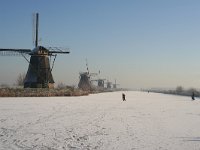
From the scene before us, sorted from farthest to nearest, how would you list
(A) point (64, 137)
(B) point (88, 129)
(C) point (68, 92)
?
(C) point (68, 92) → (B) point (88, 129) → (A) point (64, 137)

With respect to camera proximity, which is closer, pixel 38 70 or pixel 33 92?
pixel 33 92

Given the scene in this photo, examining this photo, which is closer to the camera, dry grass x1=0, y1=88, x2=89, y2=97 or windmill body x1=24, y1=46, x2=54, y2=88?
dry grass x1=0, y1=88, x2=89, y2=97

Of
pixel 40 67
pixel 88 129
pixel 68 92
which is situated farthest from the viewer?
pixel 68 92

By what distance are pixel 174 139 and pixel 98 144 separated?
301cm

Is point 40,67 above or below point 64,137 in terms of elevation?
above

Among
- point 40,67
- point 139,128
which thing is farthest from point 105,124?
point 40,67

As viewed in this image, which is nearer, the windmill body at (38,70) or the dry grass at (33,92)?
the dry grass at (33,92)

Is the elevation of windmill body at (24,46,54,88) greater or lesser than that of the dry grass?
greater

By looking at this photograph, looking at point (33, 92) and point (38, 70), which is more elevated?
point (38, 70)

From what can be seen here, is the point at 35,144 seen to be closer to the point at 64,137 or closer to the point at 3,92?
the point at 64,137

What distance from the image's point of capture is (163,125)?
16.8 metres

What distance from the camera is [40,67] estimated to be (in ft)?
163

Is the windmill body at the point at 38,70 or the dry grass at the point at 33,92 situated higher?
the windmill body at the point at 38,70

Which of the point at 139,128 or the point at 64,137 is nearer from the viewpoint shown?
the point at 64,137
